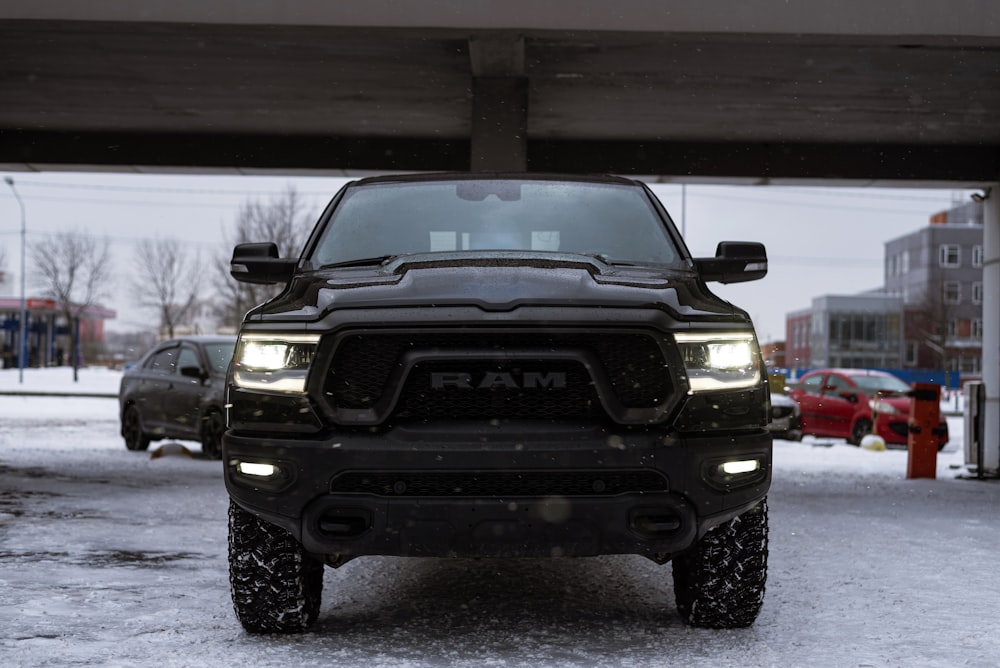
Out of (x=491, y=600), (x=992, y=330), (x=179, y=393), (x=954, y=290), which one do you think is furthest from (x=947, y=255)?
(x=491, y=600)

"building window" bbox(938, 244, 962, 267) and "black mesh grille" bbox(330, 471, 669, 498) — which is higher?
"building window" bbox(938, 244, 962, 267)

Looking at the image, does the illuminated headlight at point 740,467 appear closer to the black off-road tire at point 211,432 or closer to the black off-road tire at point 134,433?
the black off-road tire at point 211,432

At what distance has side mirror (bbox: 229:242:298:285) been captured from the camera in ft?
15.8

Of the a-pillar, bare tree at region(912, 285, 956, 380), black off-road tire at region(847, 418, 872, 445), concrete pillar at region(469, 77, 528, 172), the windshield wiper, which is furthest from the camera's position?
bare tree at region(912, 285, 956, 380)

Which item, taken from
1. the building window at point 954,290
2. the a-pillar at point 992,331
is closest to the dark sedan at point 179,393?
the a-pillar at point 992,331

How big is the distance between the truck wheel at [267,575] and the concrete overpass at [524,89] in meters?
5.59

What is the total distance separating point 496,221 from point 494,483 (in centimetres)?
185

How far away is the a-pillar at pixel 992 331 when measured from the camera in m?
12.5

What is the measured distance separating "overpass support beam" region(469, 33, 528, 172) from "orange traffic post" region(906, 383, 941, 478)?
207 inches

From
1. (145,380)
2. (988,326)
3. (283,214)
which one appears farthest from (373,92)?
(283,214)

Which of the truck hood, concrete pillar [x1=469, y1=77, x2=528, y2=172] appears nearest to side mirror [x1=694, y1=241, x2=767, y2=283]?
the truck hood

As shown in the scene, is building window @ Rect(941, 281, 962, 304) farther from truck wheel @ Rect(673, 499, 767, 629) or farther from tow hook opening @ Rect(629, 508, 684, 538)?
tow hook opening @ Rect(629, 508, 684, 538)

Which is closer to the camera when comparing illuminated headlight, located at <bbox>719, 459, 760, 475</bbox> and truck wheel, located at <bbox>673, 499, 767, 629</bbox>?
illuminated headlight, located at <bbox>719, 459, 760, 475</bbox>

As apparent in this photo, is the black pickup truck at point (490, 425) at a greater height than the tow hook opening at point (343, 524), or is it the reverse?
the black pickup truck at point (490, 425)
